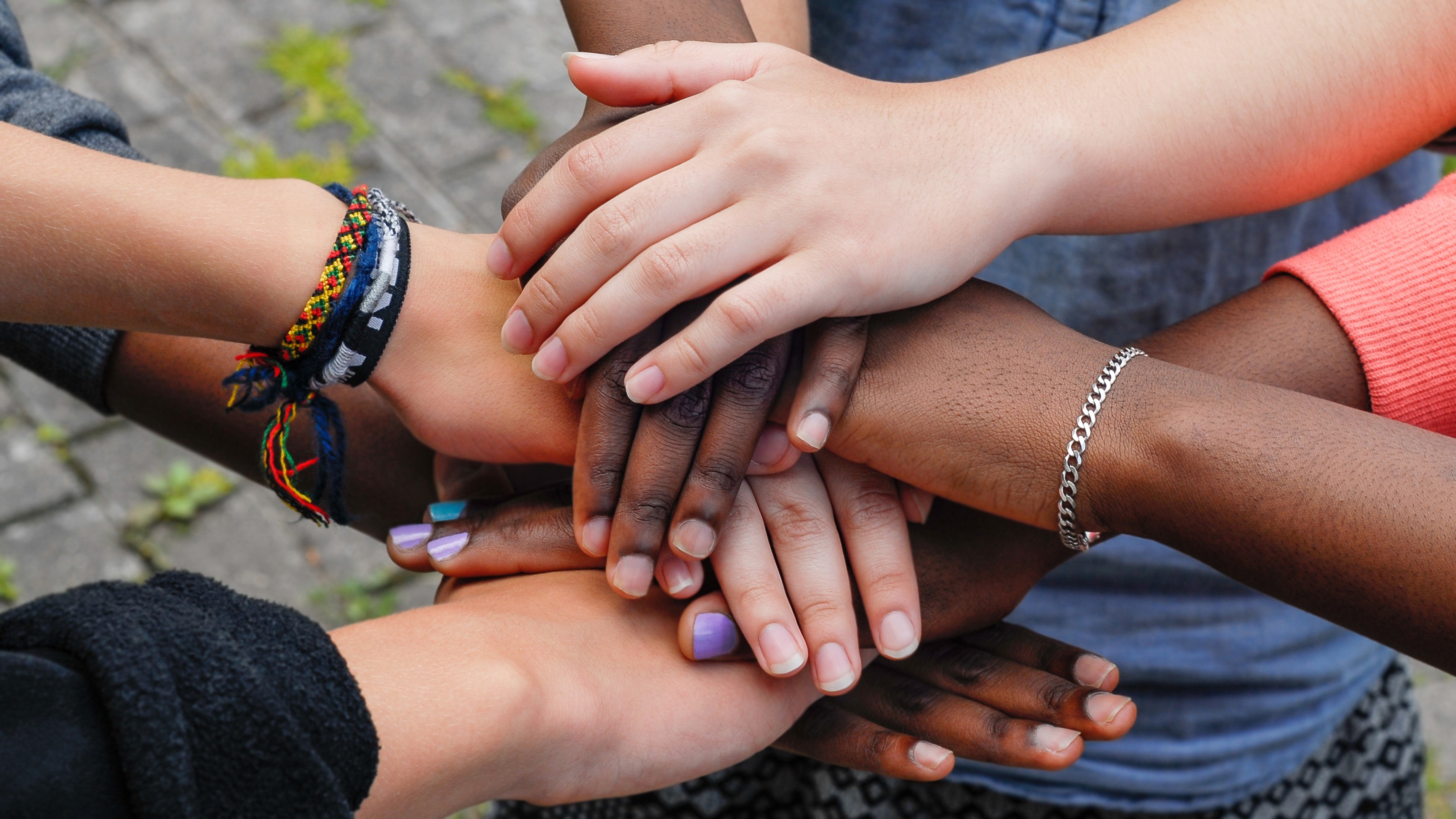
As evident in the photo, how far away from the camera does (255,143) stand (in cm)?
331

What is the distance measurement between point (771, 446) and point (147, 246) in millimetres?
714

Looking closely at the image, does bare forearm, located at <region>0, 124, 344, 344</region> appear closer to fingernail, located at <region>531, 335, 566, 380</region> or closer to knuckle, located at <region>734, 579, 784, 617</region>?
fingernail, located at <region>531, 335, 566, 380</region>

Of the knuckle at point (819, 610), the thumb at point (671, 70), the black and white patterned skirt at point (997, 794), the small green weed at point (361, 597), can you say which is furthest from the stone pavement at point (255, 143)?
the thumb at point (671, 70)

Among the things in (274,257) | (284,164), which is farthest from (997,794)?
(284,164)

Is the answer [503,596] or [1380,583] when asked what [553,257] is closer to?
[503,596]

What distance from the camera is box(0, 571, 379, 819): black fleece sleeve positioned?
0.77m

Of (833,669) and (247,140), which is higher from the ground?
(833,669)

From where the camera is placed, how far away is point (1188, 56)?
1.26m

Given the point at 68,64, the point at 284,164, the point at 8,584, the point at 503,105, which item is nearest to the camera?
the point at 8,584

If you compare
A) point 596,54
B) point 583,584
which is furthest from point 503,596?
point 596,54

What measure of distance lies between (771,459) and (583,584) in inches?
10.9

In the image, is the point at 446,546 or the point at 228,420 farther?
the point at 228,420

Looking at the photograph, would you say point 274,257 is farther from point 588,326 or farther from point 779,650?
point 779,650

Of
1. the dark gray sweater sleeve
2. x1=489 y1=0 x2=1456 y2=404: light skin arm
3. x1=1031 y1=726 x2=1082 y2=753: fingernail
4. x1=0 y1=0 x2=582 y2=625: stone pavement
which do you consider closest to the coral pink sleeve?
x1=489 y1=0 x2=1456 y2=404: light skin arm
